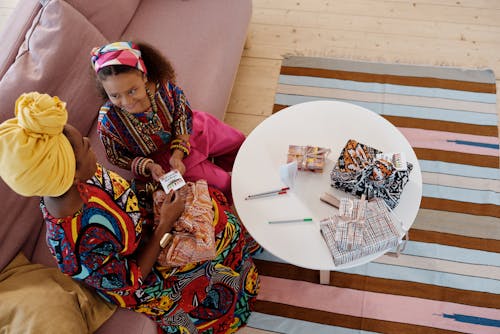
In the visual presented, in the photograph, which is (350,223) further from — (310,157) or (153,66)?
(153,66)

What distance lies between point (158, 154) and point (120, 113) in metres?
0.29

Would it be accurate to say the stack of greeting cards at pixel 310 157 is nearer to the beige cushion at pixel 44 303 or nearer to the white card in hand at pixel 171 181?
the white card in hand at pixel 171 181

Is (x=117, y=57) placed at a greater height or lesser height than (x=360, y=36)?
lesser

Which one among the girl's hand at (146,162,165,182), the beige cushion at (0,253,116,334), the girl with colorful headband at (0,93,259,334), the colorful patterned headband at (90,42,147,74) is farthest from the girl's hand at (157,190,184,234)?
the colorful patterned headband at (90,42,147,74)

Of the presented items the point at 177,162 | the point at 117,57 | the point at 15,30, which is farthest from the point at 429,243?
the point at 15,30

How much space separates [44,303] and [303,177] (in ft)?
3.32

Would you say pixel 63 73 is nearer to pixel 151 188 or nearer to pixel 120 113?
pixel 120 113

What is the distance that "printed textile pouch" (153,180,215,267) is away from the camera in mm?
1550

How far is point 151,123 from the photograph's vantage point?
1.75m

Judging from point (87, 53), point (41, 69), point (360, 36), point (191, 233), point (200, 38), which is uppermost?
point (360, 36)

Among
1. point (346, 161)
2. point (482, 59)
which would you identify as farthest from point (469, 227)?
point (482, 59)

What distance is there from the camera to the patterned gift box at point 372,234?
5.26 feet

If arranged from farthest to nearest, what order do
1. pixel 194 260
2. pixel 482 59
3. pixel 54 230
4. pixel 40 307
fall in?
pixel 482 59 → pixel 194 260 → pixel 40 307 → pixel 54 230

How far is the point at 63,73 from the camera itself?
191 cm
